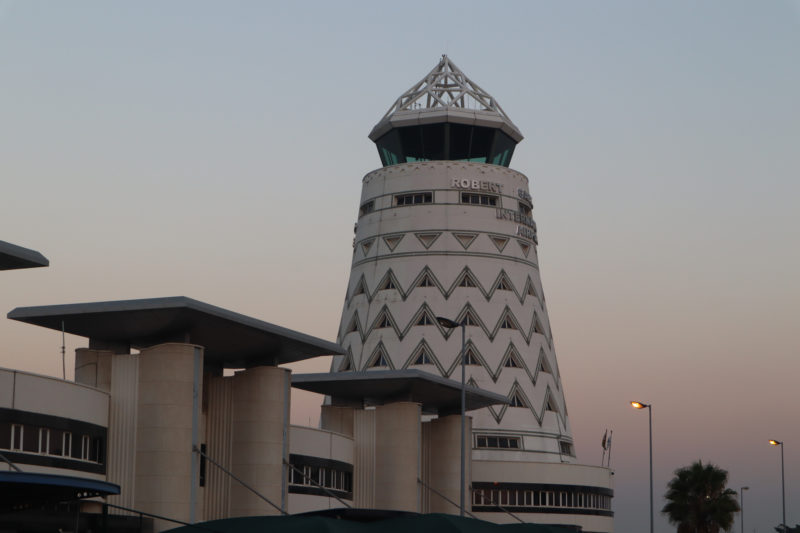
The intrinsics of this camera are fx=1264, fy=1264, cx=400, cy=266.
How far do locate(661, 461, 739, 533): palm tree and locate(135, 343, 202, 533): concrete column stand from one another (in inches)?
1940

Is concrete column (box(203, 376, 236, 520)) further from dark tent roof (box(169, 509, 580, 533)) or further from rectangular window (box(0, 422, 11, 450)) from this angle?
dark tent roof (box(169, 509, 580, 533))

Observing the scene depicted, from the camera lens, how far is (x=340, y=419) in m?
72.2

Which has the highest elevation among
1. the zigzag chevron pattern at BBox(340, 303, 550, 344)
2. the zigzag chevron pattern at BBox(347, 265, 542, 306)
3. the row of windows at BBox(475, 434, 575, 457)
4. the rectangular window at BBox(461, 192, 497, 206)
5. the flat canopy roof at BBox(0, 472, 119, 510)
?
the rectangular window at BBox(461, 192, 497, 206)

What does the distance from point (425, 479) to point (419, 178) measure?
32.3m

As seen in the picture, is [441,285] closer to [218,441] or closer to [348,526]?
[218,441]

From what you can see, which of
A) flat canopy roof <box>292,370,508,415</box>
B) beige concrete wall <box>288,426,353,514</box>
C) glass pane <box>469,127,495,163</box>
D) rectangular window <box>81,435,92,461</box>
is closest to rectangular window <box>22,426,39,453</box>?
rectangular window <box>81,435,92,461</box>

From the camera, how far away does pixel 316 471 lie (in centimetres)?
6488

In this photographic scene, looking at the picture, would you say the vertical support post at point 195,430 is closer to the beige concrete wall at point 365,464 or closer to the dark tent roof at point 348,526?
the dark tent roof at point 348,526

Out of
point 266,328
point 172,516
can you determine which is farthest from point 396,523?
point 266,328

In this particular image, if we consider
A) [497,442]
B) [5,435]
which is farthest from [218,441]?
[497,442]

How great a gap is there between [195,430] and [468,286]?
5129 centimetres

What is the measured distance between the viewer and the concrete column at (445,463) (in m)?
75.4

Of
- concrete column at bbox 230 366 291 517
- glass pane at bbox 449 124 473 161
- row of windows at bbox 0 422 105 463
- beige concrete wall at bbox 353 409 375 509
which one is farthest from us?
glass pane at bbox 449 124 473 161

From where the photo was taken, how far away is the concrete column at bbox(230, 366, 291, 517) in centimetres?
5562
